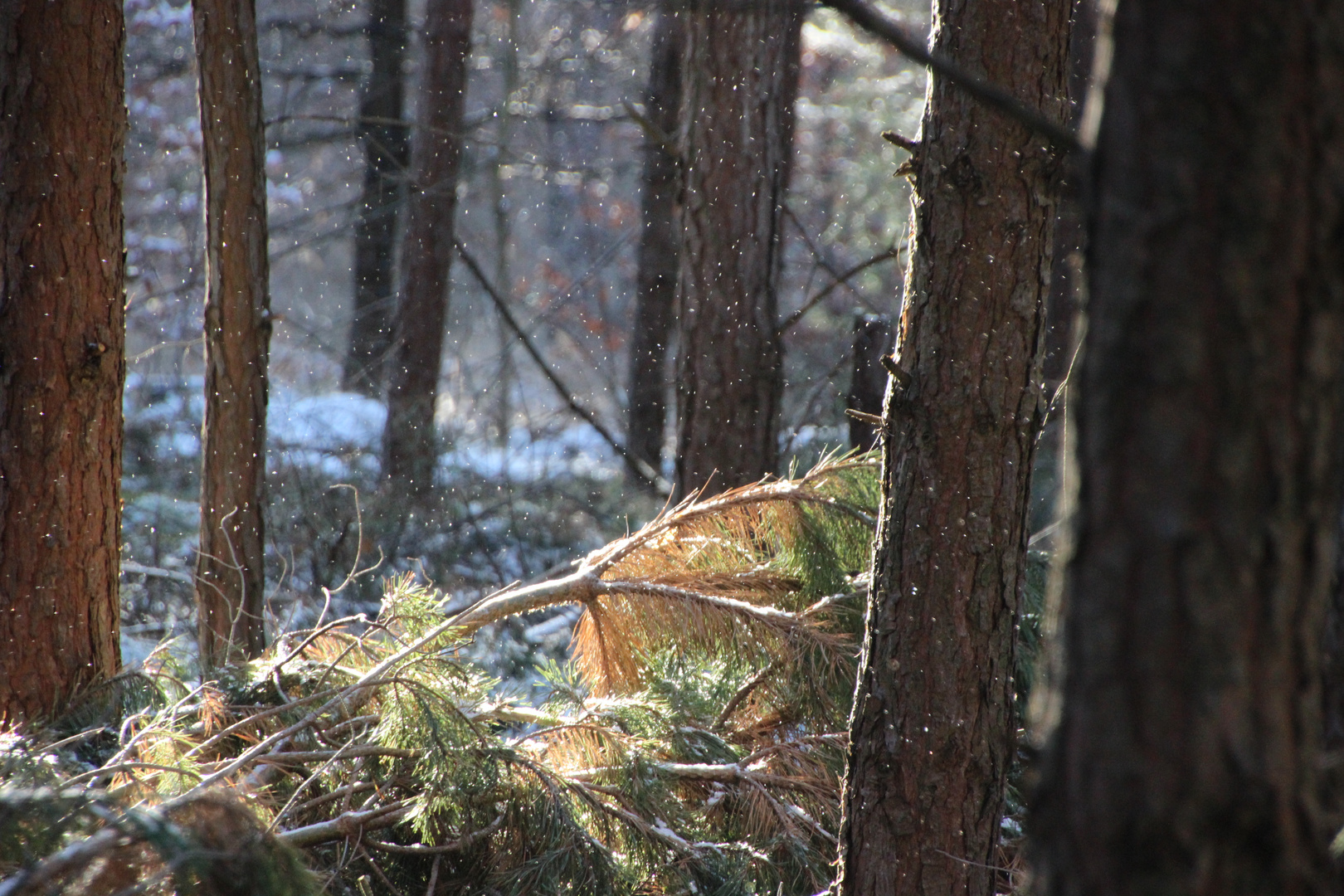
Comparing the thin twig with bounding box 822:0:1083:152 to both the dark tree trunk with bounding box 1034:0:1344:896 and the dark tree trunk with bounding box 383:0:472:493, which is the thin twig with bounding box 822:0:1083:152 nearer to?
the dark tree trunk with bounding box 1034:0:1344:896

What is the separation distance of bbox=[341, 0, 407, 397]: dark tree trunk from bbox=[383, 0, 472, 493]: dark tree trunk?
0.77 ft

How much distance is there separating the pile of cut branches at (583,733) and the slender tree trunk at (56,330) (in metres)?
0.28

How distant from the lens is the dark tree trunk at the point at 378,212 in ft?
26.1

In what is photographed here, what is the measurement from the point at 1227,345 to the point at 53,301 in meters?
3.11

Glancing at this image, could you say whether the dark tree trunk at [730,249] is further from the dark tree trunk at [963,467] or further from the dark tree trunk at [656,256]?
the dark tree trunk at [656,256]

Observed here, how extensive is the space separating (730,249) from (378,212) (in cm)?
360

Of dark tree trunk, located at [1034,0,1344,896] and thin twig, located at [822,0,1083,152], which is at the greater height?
thin twig, located at [822,0,1083,152]

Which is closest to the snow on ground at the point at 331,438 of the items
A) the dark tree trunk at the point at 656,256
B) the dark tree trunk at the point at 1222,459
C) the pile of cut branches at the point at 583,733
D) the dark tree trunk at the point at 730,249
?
the dark tree trunk at the point at 656,256

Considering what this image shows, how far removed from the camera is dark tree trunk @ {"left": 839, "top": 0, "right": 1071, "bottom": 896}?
2.13 meters

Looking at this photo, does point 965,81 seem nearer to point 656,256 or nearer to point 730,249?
point 730,249

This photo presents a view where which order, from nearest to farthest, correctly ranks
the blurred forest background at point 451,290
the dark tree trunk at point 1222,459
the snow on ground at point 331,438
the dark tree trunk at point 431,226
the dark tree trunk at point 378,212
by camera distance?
the dark tree trunk at point 1222,459, the blurred forest background at point 451,290, the snow on ground at point 331,438, the dark tree trunk at point 431,226, the dark tree trunk at point 378,212

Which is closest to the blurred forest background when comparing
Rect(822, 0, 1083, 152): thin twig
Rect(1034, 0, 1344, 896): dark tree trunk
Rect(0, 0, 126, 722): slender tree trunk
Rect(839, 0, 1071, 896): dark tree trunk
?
Rect(0, 0, 126, 722): slender tree trunk

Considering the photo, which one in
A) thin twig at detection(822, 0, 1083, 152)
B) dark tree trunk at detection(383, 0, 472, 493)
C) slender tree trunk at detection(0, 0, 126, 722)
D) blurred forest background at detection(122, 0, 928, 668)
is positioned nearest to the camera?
thin twig at detection(822, 0, 1083, 152)

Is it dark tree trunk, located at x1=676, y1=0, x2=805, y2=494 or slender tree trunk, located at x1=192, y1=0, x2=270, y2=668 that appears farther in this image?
dark tree trunk, located at x1=676, y1=0, x2=805, y2=494
